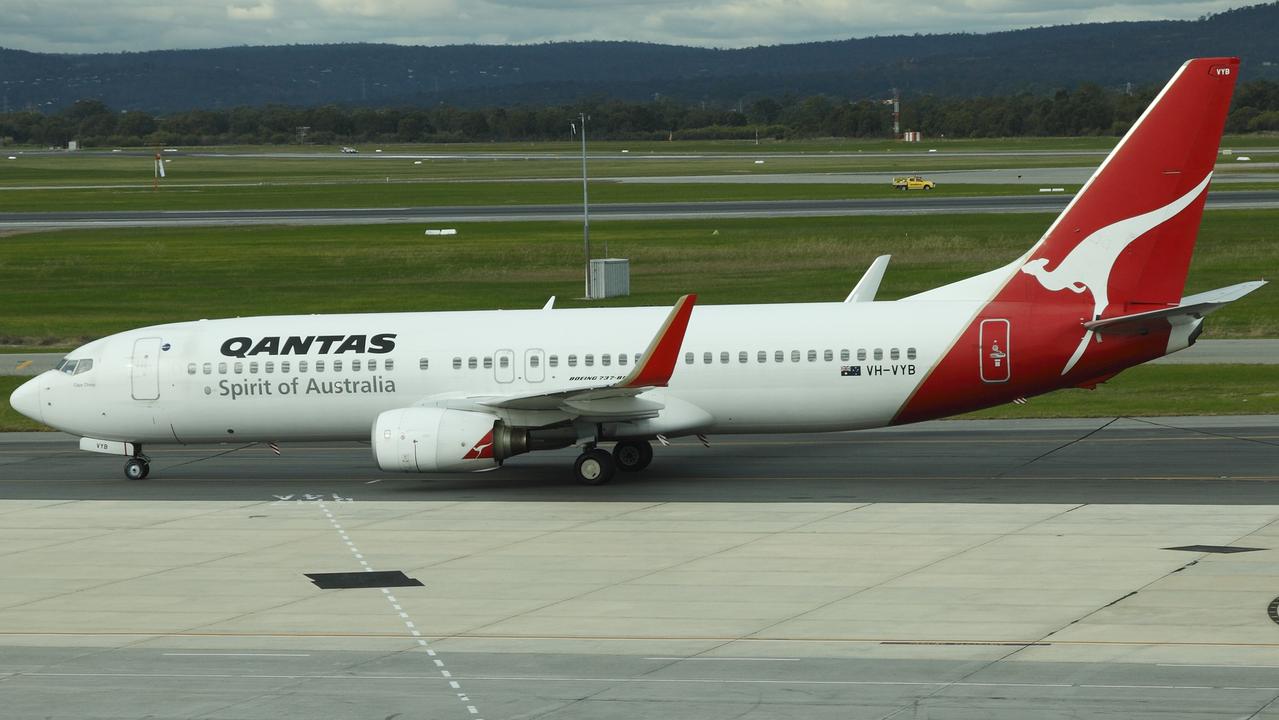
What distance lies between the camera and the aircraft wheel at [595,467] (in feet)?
107

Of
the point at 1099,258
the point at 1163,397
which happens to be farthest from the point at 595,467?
the point at 1163,397

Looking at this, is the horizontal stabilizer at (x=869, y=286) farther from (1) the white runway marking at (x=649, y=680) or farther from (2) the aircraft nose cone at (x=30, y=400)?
(2) the aircraft nose cone at (x=30, y=400)

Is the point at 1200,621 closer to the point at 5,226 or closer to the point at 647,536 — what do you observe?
the point at 647,536

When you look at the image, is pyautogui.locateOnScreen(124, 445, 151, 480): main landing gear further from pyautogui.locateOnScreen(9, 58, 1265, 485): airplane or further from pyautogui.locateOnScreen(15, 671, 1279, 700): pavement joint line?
pyautogui.locateOnScreen(15, 671, 1279, 700): pavement joint line

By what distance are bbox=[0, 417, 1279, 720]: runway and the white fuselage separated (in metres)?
1.44

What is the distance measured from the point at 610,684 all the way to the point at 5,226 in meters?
95.4

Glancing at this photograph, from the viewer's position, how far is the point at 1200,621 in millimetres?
20938

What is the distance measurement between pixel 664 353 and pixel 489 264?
159ft

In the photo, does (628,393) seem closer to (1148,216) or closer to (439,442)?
(439,442)

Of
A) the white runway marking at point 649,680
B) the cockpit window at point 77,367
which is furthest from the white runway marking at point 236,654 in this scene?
the cockpit window at point 77,367

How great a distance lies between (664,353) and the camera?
30.8 meters

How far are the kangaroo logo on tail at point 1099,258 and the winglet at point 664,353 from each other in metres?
7.34

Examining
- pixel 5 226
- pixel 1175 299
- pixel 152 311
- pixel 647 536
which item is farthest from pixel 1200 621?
pixel 5 226

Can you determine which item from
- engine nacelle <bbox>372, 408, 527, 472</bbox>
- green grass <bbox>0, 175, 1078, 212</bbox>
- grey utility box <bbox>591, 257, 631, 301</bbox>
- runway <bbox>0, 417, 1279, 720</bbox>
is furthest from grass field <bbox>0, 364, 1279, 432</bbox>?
green grass <bbox>0, 175, 1078, 212</bbox>
